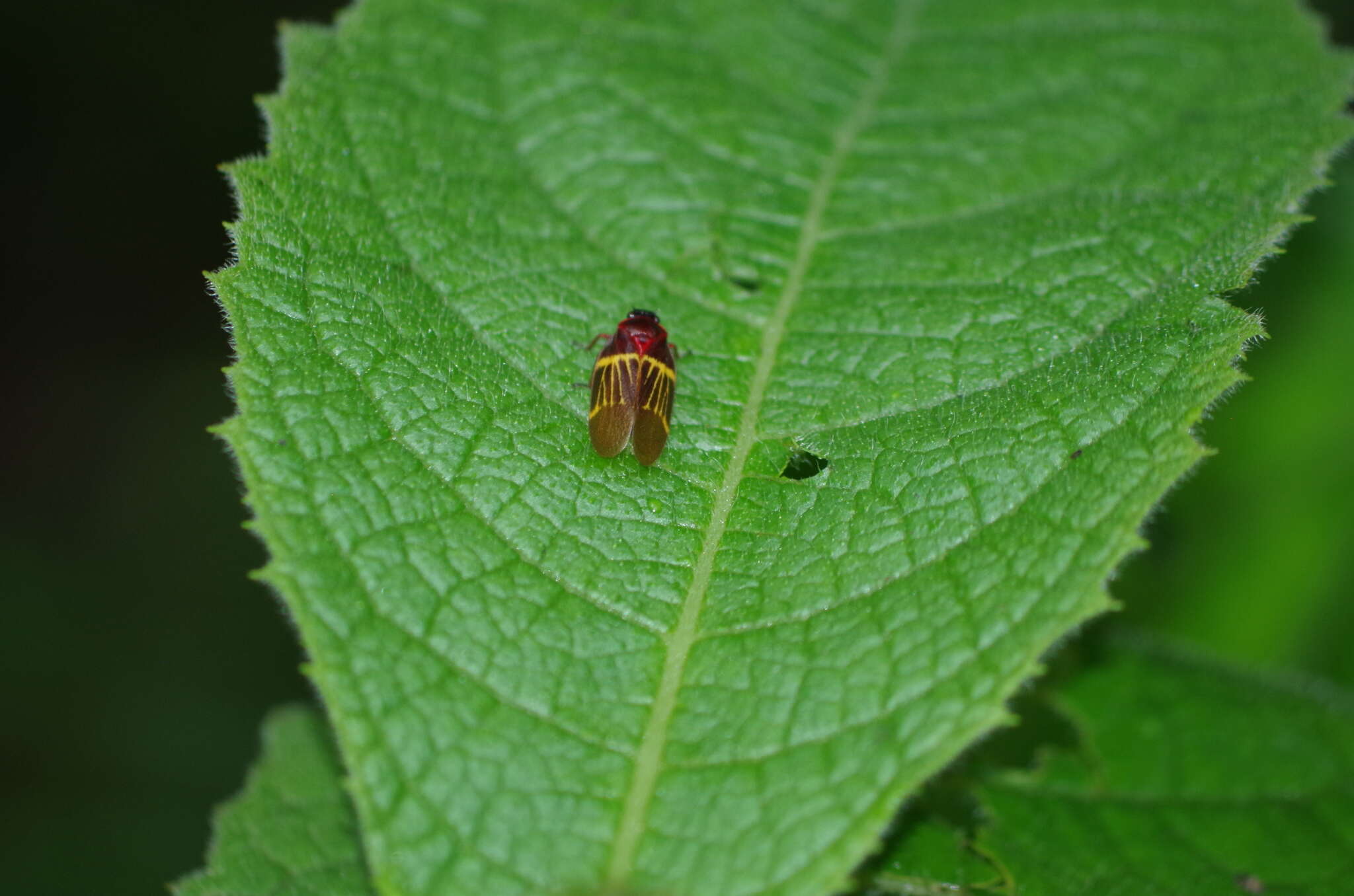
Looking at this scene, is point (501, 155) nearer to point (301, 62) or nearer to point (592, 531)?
point (301, 62)

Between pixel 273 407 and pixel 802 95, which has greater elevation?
pixel 802 95

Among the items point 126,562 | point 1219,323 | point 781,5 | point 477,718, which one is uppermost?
point 781,5

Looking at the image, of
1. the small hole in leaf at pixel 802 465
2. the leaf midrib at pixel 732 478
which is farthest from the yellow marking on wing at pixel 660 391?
the small hole in leaf at pixel 802 465

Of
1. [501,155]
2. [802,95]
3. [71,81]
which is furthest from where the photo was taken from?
[71,81]

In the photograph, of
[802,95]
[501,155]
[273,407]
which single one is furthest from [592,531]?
[802,95]

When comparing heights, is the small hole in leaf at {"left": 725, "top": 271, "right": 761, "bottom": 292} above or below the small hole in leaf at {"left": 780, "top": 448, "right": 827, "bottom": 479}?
above

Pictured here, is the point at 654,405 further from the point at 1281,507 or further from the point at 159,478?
the point at 159,478

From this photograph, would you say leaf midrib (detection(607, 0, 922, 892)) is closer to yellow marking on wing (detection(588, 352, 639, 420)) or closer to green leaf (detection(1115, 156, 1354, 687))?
yellow marking on wing (detection(588, 352, 639, 420))

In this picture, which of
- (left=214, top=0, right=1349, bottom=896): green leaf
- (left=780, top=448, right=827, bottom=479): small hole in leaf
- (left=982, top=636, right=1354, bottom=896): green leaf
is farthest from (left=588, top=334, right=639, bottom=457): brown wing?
(left=982, top=636, right=1354, bottom=896): green leaf
